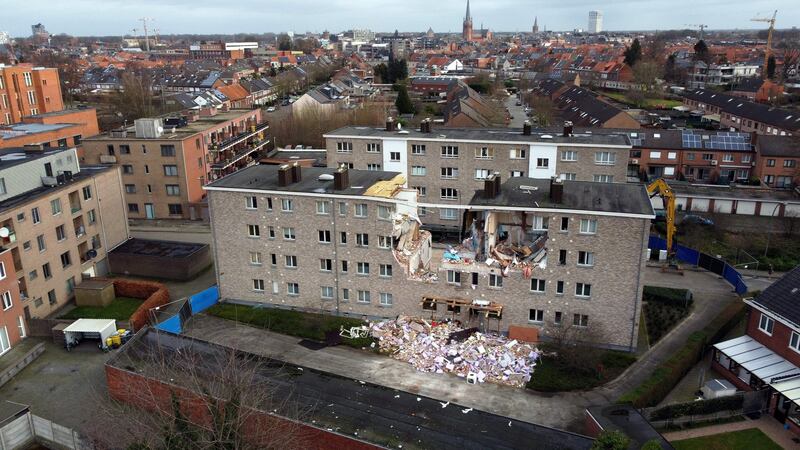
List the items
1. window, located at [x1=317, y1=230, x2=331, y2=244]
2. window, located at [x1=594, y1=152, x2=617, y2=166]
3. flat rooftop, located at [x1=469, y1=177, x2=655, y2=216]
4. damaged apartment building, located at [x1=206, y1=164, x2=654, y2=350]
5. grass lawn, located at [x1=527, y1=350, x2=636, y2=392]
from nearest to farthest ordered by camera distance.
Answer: grass lawn, located at [x1=527, y1=350, x2=636, y2=392], flat rooftop, located at [x1=469, y1=177, x2=655, y2=216], damaged apartment building, located at [x1=206, y1=164, x2=654, y2=350], window, located at [x1=317, y1=230, x2=331, y2=244], window, located at [x1=594, y1=152, x2=617, y2=166]

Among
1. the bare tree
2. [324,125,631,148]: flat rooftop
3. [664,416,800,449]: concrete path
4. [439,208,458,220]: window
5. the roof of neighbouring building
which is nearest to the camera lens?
the bare tree

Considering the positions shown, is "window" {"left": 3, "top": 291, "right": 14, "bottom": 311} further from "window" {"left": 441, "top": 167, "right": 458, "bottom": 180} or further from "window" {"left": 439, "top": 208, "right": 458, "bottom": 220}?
"window" {"left": 441, "top": 167, "right": 458, "bottom": 180}

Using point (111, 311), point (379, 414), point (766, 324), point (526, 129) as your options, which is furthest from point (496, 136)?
point (111, 311)

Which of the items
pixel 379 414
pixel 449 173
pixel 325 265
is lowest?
pixel 379 414

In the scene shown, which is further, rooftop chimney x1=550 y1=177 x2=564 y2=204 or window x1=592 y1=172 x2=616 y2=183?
window x1=592 y1=172 x2=616 y2=183

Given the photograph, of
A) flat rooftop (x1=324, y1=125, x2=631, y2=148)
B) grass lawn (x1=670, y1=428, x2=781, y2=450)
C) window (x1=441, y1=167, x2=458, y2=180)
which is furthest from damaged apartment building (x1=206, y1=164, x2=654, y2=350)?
window (x1=441, y1=167, x2=458, y2=180)

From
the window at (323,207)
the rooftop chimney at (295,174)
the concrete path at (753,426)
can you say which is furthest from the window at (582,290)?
the rooftop chimney at (295,174)

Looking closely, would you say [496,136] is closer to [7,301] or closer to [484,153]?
[484,153]
